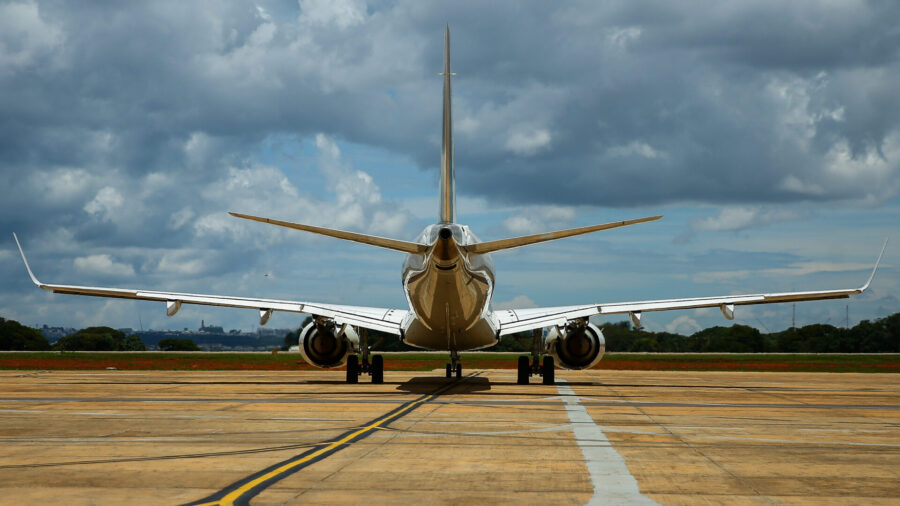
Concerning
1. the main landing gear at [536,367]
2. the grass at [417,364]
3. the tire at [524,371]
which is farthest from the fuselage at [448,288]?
the grass at [417,364]

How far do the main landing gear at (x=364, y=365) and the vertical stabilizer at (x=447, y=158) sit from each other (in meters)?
6.58

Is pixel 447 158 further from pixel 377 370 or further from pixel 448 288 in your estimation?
pixel 377 370

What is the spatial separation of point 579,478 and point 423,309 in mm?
15752

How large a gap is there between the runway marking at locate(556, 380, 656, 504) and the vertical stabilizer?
1000 cm

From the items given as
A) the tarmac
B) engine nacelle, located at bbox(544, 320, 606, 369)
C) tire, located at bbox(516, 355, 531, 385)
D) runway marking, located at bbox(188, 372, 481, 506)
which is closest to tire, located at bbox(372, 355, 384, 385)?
tire, located at bbox(516, 355, 531, 385)

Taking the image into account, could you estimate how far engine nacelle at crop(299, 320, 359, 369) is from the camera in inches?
1186

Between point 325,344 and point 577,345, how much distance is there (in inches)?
349

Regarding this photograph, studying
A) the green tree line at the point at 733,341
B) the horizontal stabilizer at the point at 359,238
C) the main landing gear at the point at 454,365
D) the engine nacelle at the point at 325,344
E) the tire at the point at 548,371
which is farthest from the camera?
the green tree line at the point at 733,341

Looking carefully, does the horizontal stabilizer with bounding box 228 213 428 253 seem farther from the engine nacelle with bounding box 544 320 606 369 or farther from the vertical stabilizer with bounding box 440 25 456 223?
the engine nacelle with bounding box 544 320 606 369

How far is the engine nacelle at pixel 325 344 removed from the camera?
30125 mm

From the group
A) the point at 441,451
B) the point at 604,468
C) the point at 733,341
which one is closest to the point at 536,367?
the point at 441,451

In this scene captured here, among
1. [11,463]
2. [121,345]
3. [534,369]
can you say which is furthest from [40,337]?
[11,463]

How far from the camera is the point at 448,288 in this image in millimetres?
23531

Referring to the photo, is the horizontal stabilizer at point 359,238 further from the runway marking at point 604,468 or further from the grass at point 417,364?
the grass at point 417,364
